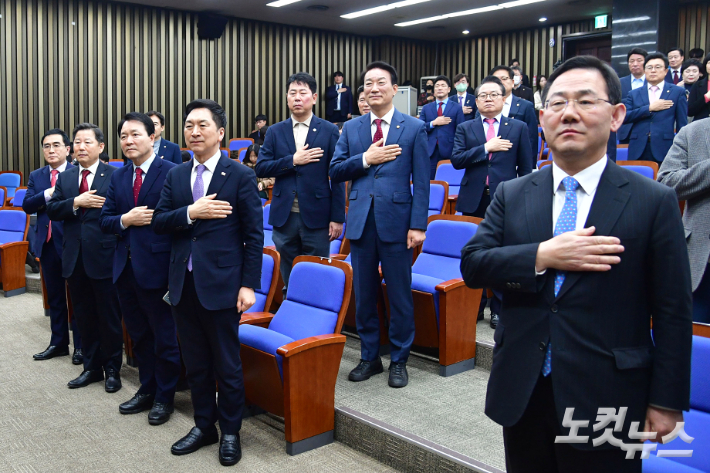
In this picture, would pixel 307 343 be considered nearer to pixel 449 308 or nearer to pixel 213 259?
pixel 213 259

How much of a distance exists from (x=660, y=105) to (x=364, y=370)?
10.3ft

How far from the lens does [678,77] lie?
20.6 feet

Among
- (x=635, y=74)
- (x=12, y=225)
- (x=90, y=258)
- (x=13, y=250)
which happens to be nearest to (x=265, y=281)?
(x=90, y=258)

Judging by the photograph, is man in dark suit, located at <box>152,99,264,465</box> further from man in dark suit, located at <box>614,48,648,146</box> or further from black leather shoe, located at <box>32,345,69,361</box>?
man in dark suit, located at <box>614,48,648,146</box>

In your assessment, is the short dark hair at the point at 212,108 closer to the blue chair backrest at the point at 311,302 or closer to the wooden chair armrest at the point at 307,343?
the blue chair backrest at the point at 311,302

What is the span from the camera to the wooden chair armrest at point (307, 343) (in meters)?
2.39

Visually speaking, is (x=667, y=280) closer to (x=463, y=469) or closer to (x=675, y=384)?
(x=675, y=384)

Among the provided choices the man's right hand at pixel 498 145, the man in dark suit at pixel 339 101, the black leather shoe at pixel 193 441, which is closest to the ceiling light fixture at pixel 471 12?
the man in dark suit at pixel 339 101

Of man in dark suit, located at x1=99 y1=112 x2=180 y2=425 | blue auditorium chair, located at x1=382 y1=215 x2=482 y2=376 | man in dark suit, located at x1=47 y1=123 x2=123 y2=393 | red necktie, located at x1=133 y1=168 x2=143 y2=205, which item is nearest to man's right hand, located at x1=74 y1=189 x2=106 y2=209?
man in dark suit, located at x1=47 y1=123 x2=123 y2=393

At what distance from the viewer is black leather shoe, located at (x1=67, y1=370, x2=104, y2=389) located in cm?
333

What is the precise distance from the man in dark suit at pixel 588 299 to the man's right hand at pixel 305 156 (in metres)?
2.06

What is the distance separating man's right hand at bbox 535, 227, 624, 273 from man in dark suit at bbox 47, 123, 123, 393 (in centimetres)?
256

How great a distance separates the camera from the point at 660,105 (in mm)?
4488

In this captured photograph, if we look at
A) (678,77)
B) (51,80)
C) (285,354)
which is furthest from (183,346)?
(51,80)
